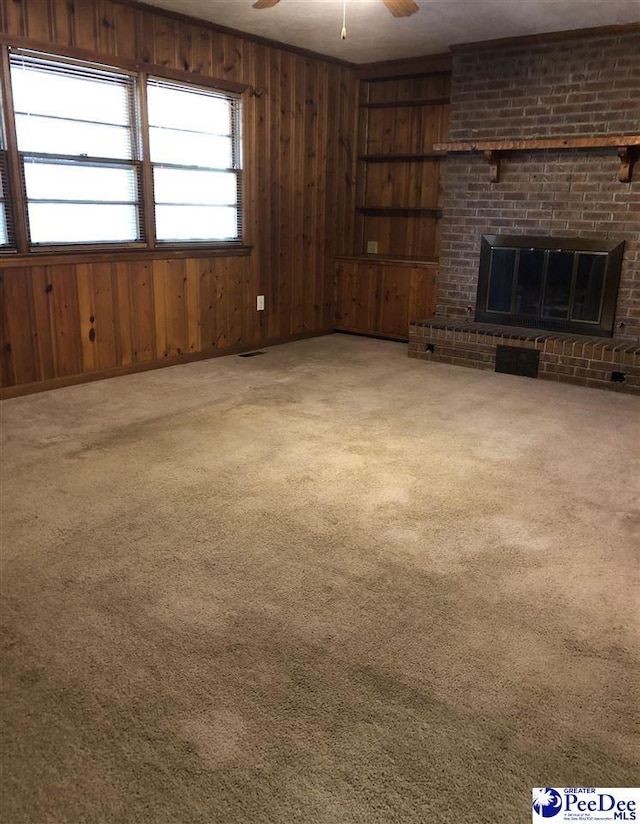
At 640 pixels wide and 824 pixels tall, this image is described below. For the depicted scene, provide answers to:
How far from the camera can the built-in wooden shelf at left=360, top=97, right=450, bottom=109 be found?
608cm

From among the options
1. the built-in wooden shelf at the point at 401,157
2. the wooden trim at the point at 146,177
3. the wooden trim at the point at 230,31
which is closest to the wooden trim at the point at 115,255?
the wooden trim at the point at 146,177

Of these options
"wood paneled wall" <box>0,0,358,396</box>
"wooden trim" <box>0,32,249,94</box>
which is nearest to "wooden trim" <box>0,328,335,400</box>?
"wood paneled wall" <box>0,0,358,396</box>

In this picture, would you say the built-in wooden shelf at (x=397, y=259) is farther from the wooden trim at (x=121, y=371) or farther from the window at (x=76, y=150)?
the window at (x=76, y=150)

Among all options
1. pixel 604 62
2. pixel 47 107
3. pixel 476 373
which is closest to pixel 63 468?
pixel 47 107

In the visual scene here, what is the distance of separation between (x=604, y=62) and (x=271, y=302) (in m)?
3.16

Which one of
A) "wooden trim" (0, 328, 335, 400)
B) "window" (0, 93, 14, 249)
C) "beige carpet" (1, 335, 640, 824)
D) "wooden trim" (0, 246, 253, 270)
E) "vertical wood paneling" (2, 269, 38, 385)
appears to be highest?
"window" (0, 93, 14, 249)

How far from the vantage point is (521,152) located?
17.4ft

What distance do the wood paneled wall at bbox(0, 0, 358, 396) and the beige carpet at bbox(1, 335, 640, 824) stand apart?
957 mm

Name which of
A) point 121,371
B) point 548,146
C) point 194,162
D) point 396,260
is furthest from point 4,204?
point 548,146

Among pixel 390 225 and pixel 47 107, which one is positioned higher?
pixel 47 107

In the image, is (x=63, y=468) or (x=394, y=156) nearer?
(x=63, y=468)

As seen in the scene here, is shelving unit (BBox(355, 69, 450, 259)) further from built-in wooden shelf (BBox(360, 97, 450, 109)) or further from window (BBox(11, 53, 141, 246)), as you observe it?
window (BBox(11, 53, 141, 246))

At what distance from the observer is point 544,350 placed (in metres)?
4.97

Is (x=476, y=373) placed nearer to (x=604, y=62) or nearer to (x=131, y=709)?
(x=604, y=62)
